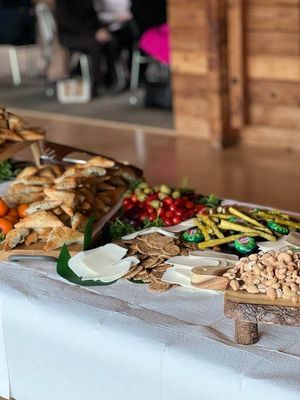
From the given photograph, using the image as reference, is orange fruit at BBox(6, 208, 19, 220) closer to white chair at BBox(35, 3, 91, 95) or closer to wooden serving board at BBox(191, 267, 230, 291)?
wooden serving board at BBox(191, 267, 230, 291)

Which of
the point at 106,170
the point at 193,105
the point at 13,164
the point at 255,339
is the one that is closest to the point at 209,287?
the point at 255,339

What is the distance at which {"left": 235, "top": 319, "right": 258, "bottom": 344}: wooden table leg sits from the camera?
1.91 metres

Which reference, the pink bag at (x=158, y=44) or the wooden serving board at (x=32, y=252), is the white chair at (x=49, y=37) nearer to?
the pink bag at (x=158, y=44)

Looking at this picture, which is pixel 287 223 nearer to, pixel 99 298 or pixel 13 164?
pixel 99 298

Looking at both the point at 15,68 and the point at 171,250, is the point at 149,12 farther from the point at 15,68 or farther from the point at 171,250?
the point at 171,250

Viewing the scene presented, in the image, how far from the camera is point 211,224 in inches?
98.3

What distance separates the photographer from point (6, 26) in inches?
368

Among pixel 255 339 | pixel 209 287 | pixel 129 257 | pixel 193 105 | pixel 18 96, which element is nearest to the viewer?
pixel 255 339

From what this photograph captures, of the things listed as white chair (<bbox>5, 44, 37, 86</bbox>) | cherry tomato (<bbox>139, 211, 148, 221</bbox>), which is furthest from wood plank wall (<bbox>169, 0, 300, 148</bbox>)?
cherry tomato (<bbox>139, 211, 148, 221</bbox>)

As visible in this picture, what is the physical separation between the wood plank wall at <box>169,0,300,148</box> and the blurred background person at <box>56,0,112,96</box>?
2098 millimetres

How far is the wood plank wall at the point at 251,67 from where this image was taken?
623 centimetres

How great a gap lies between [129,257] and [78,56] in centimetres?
711

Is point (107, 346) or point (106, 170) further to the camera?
point (106, 170)

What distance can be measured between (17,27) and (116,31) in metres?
1.13
